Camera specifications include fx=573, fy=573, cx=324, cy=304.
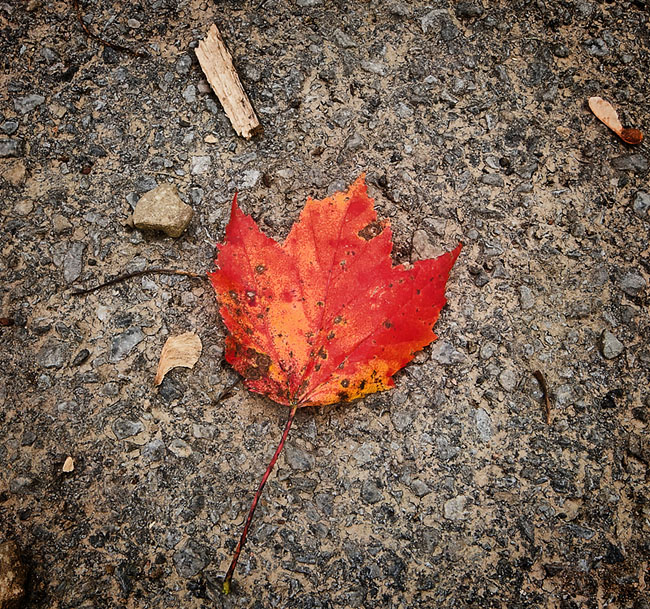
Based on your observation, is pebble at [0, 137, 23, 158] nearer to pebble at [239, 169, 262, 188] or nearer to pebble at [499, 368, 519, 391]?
pebble at [239, 169, 262, 188]

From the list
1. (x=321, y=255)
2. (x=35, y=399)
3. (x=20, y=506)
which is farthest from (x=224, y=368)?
(x=20, y=506)

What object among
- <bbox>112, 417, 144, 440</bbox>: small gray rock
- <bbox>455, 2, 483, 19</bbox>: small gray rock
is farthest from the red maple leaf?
<bbox>455, 2, 483, 19</bbox>: small gray rock

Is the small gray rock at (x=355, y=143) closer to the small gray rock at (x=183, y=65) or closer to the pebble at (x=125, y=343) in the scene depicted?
the small gray rock at (x=183, y=65)

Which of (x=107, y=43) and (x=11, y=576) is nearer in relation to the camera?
(x=11, y=576)

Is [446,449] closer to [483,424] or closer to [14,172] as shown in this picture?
[483,424]

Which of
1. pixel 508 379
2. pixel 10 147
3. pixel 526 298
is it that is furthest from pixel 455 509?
pixel 10 147

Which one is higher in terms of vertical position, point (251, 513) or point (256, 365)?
point (256, 365)

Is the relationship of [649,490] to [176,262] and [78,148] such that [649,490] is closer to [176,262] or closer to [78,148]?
[176,262]
